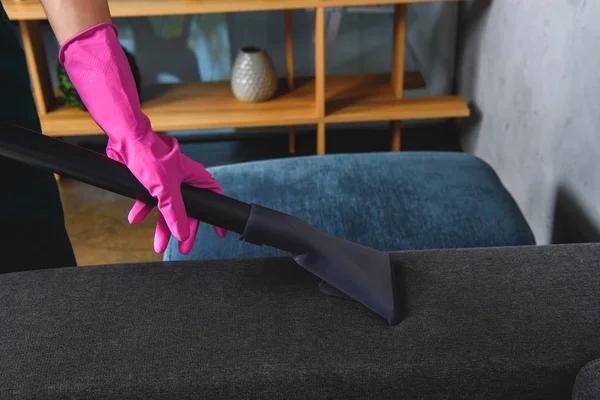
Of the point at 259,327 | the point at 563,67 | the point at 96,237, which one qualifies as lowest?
the point at 96,237

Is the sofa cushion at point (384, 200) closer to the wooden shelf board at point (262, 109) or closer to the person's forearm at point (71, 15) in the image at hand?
the person's forearm at point (71, 15)

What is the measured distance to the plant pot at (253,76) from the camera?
7.22 ft

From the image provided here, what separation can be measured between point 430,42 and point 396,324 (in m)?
1.86

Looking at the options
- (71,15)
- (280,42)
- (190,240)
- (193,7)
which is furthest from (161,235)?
(280,42)

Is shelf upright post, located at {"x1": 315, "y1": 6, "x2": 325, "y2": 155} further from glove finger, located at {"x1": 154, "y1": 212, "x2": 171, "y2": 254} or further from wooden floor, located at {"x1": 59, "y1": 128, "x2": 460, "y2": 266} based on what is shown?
glove finger, located at {"x1": 154, "y1": 212, "x2": 171, "y2": 254}

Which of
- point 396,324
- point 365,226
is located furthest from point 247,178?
point 396,324

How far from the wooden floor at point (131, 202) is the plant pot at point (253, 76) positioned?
0.31 metres

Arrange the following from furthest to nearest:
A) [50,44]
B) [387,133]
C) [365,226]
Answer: [387,133], [50,44], [365,226]

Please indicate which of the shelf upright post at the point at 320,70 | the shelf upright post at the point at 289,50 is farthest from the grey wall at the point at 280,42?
the shelf upright post at the point at 320,70

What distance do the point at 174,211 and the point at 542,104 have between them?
3.63 feet

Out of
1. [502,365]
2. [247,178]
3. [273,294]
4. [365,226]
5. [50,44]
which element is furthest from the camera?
[50,44]

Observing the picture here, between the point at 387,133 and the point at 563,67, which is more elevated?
the point at 563,67

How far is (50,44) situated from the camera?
2.40 m

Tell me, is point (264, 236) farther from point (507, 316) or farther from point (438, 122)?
point (438, 122)
